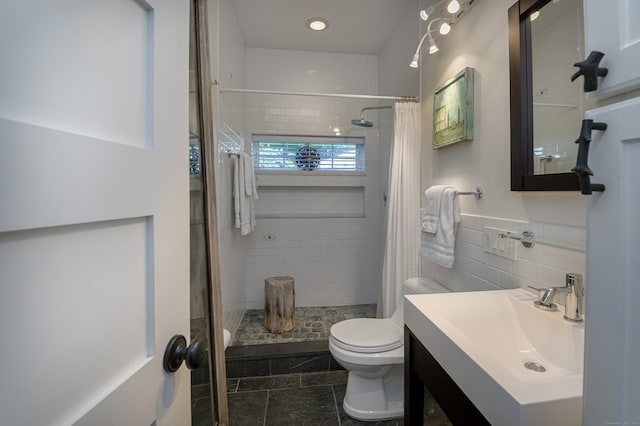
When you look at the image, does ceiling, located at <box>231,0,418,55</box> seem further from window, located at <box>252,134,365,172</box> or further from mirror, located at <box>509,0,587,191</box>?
mirror, located at <box>509,0,587,191</box>

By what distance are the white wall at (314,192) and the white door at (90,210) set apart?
→ 2270 millimetres

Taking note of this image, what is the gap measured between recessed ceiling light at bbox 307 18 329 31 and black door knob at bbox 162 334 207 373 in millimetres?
2654

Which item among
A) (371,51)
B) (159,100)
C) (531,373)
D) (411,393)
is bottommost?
(411,393)

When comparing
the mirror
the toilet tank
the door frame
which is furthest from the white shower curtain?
the door frame

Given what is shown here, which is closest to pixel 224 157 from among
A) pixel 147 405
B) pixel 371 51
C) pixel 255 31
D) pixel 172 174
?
pixel 255 31

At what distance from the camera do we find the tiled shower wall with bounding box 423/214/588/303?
975 mm

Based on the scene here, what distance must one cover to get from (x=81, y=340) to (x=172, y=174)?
0.34m

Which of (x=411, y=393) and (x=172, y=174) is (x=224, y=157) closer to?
(x=172, y=174)

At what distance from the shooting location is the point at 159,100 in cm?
54

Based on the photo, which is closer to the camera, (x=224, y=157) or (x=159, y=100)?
(x=159, y=100)

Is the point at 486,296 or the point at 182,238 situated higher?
the point at 182,238

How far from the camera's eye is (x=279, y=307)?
7.89ft

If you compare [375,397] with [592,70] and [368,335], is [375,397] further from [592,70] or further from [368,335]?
[592,70]

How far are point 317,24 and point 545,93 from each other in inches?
79.9
